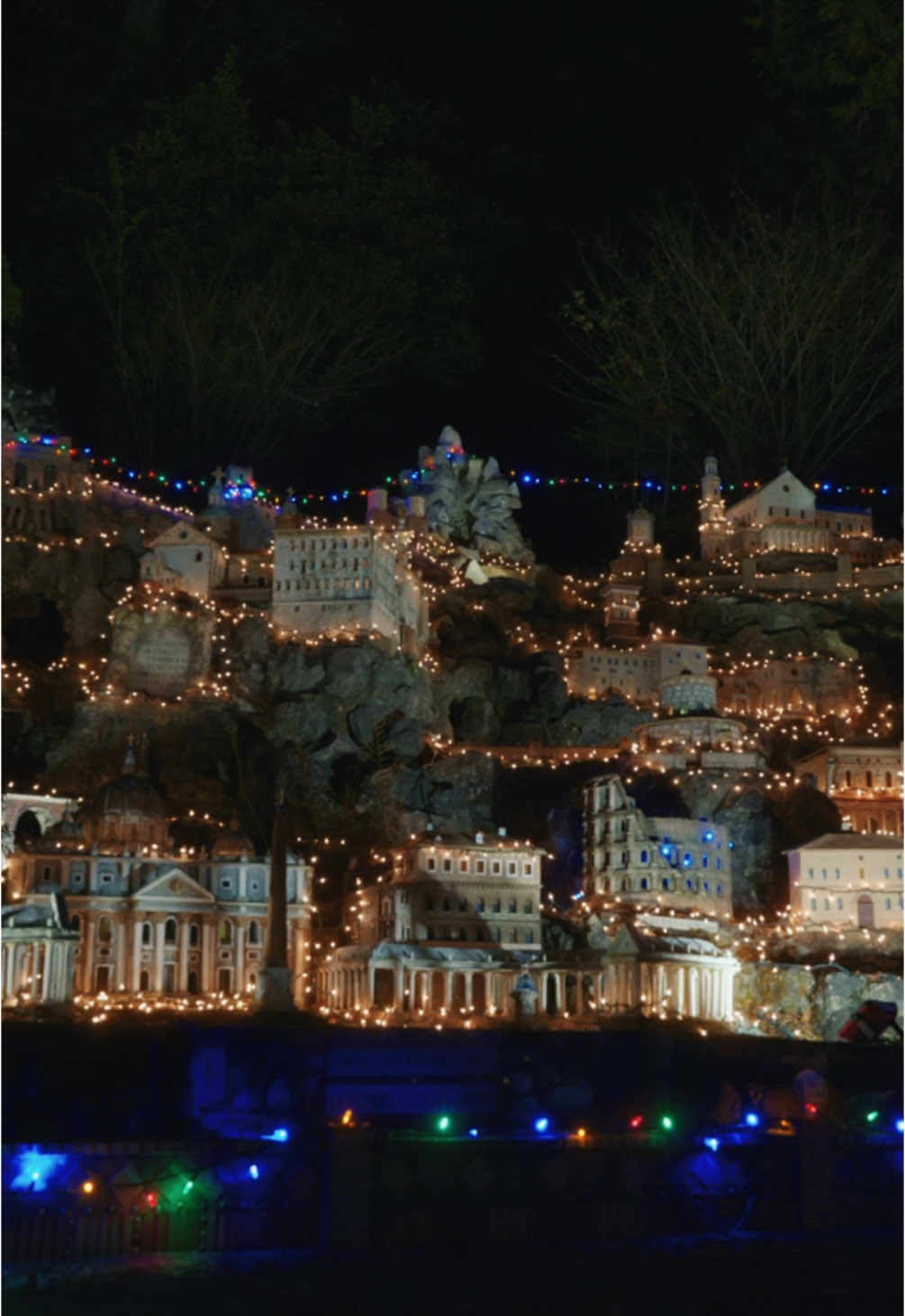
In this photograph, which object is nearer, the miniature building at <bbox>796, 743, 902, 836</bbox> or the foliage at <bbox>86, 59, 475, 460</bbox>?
the miniature building at <bbox>796, 743, 902, 836</bbox>

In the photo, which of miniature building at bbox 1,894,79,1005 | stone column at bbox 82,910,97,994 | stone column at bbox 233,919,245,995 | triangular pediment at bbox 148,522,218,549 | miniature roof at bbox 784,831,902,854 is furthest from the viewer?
triangular pediment at bbox 148,522,218,549

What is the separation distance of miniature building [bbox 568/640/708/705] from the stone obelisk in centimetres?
2758

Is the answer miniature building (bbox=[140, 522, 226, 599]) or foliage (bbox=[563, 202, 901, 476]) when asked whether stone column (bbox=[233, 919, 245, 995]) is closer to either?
miniature building (bbox=[140, 522, 226, 599])

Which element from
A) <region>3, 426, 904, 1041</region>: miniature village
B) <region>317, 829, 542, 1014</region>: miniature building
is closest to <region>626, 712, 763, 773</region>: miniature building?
<region>3, 426, 904, 1041</region>: miniature village

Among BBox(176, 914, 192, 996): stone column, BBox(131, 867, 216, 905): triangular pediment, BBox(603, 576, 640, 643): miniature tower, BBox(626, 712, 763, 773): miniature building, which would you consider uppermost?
BBox(603, 576, 640, 643): miniature tower

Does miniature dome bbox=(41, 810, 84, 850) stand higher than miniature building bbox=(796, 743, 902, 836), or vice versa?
miniature building bbox=(796, 743, 902, 836)

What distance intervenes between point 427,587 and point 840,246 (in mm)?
27828

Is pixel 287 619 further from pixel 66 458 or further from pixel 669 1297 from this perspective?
pixel 669 1297

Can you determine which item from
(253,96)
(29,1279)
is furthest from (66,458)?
(29,1279)

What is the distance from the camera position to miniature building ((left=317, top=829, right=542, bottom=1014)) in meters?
49.2

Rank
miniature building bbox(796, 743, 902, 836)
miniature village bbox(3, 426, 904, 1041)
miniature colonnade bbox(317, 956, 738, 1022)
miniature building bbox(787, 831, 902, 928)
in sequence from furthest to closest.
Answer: miniature building bbox(796, 743, 902, 836), miniature building bbox(787, 831, 902, 928), miniature village bbox(3, 426, 904, 1041), miniature colonnade bbox(317, 956, 738, 1022)

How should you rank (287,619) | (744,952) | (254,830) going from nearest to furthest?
1. (744,952)
2. (254,830)
3. (287,619)

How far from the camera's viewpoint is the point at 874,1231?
32.9 m

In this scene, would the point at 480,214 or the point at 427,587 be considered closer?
the point at 427,587
